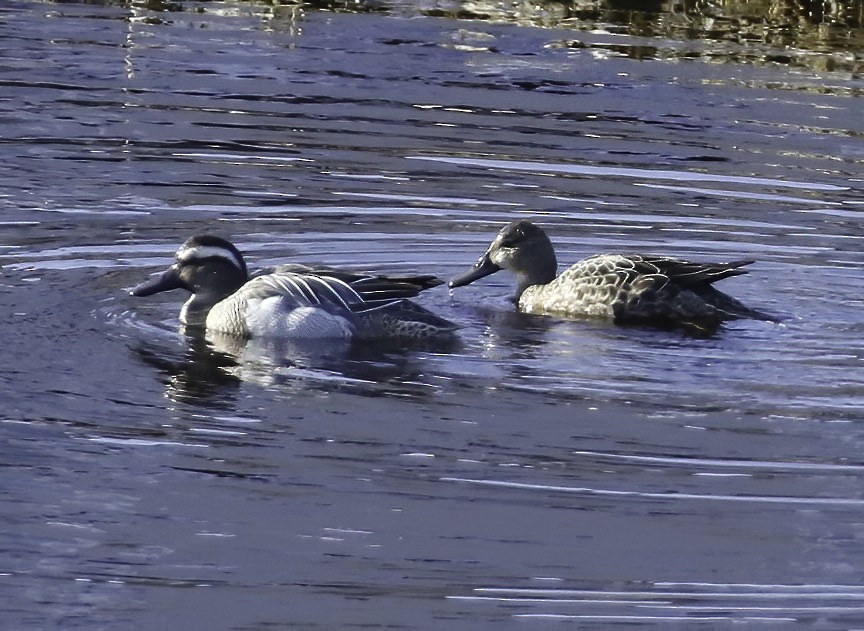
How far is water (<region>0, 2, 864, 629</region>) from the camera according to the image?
6445 mm

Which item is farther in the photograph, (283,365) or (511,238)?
(511,238)

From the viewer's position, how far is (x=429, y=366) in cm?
946

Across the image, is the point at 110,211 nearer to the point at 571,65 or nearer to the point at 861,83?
the point at 571,65

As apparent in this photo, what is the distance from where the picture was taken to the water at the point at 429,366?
6.45 metres

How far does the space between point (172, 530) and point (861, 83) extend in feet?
42.6

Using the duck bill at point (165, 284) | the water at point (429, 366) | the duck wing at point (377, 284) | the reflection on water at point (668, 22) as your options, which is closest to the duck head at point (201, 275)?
the duck bill at point (165, 284)

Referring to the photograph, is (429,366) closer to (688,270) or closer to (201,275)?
(201,275)

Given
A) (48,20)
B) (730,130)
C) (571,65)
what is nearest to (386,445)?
(730,130)

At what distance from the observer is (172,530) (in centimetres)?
679

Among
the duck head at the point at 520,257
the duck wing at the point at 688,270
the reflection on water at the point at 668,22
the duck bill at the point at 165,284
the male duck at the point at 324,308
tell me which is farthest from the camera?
the reflection on water at the point at 668,22

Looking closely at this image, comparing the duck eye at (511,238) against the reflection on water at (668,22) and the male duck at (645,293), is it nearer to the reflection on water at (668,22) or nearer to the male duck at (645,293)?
the male duck at (645,293)

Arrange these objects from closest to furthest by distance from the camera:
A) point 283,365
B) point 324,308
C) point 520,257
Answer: point 283,365 < point 324,308 < point 520,257

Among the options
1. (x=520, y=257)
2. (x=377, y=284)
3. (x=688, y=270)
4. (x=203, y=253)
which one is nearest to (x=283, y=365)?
(x=377, y=284)

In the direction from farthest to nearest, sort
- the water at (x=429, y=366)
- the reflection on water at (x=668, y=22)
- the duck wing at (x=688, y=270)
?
the reflection on water at (x=668, y=22) < the duck wing at (x=688, y=270) < the water at (x=429, y=366)
